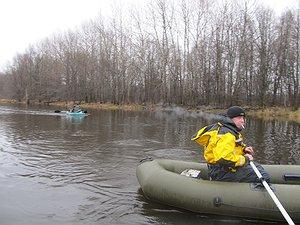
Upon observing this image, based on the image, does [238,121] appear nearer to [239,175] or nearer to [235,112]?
[235,112]

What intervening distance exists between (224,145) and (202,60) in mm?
32692

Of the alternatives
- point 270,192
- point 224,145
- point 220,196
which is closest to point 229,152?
point 224,145

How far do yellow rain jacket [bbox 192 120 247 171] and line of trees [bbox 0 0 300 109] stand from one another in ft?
86.4

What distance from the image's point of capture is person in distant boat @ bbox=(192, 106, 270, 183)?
6000 mm

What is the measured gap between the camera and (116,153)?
38.3 feet

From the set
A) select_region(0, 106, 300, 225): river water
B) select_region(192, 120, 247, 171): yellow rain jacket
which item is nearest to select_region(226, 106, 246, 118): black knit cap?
select_region(192, 120, 247, 171): yellow rain jacket

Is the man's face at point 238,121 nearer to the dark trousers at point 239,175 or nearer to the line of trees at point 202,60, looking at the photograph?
the dark trousers at point 239,175

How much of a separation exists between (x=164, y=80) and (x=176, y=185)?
3417 centimetres

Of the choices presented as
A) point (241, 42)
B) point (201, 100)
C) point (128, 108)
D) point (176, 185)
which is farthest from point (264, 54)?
point (176, 185)

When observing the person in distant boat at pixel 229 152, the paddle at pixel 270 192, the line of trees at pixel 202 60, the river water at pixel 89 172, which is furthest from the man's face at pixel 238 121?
the line of trees at pixel 202 60

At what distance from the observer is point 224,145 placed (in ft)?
19.6

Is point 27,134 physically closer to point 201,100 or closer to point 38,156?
point 38,156

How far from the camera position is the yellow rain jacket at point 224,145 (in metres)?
5.98

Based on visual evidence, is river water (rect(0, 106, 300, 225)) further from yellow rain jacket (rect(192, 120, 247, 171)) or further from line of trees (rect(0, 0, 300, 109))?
line of trees (rect(0, 0, 300, 109))
